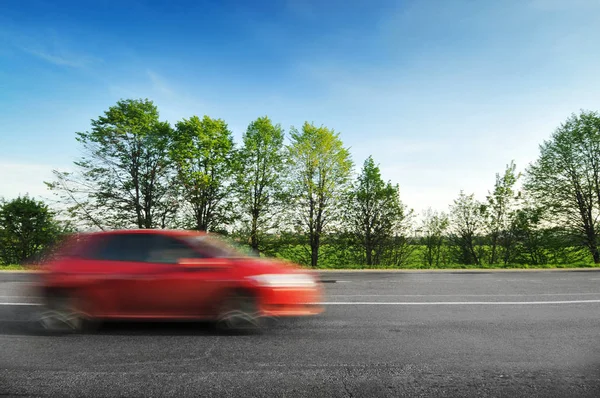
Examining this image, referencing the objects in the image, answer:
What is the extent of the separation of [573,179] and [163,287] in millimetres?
32633

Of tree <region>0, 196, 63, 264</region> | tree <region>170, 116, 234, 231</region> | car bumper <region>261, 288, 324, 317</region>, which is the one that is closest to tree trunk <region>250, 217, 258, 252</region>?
tree <region>170, 116, 234, 231</region>

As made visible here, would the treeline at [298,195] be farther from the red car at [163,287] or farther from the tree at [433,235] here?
→ the red car at [163,287]

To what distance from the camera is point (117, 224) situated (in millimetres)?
25312

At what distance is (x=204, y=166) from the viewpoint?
1054 inches

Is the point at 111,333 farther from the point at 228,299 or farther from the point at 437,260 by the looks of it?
the point at 437,260

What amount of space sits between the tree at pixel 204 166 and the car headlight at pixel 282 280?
2136 cm

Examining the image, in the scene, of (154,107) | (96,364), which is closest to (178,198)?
(154,107)

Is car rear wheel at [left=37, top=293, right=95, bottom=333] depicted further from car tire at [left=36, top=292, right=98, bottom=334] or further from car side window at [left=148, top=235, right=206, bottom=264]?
car side window at [left=148, top=235, right=206, bottom=264]

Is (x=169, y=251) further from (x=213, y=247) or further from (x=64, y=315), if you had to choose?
(x=64, y=315)

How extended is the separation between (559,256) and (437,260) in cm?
943

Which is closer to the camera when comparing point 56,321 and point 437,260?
point 56,321

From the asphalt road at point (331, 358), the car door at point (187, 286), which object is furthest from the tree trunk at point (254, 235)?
the car door at point (187, 286)

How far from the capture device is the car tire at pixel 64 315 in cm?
499

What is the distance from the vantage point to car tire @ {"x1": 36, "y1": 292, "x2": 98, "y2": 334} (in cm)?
Result: 499
